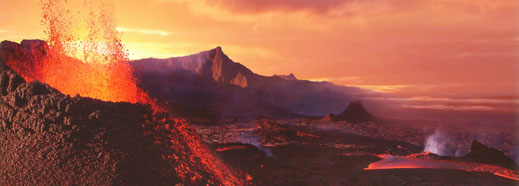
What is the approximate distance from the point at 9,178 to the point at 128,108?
327 centimetres

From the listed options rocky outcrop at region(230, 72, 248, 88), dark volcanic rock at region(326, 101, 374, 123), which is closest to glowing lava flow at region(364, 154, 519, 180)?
dark volcanic rock at region(326, 101, 374, 123)

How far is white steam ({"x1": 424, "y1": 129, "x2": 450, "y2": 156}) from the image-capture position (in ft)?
94.1

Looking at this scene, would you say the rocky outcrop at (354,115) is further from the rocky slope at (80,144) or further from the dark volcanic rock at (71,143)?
the dark volcanic rock at (71,143)

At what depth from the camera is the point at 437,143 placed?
32.3 m

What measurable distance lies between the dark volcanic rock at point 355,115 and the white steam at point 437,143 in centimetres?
1003

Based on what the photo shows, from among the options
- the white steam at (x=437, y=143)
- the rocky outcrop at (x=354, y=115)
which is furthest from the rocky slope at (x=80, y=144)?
the rocky outcrop at (x=354, y=115)

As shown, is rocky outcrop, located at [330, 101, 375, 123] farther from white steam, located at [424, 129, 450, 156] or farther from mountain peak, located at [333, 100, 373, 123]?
white steam, located at [424, 129, 450, 156]

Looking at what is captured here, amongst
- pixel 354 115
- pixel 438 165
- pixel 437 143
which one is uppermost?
pixel 354 115

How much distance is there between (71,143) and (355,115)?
42622mm

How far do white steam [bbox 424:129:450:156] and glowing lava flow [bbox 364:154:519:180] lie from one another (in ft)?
32.2

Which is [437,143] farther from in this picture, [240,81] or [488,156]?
[240,81]

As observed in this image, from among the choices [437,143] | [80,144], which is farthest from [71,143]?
[437,143]

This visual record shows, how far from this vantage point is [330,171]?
16.1 meters

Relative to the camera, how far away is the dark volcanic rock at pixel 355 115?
4731cm
